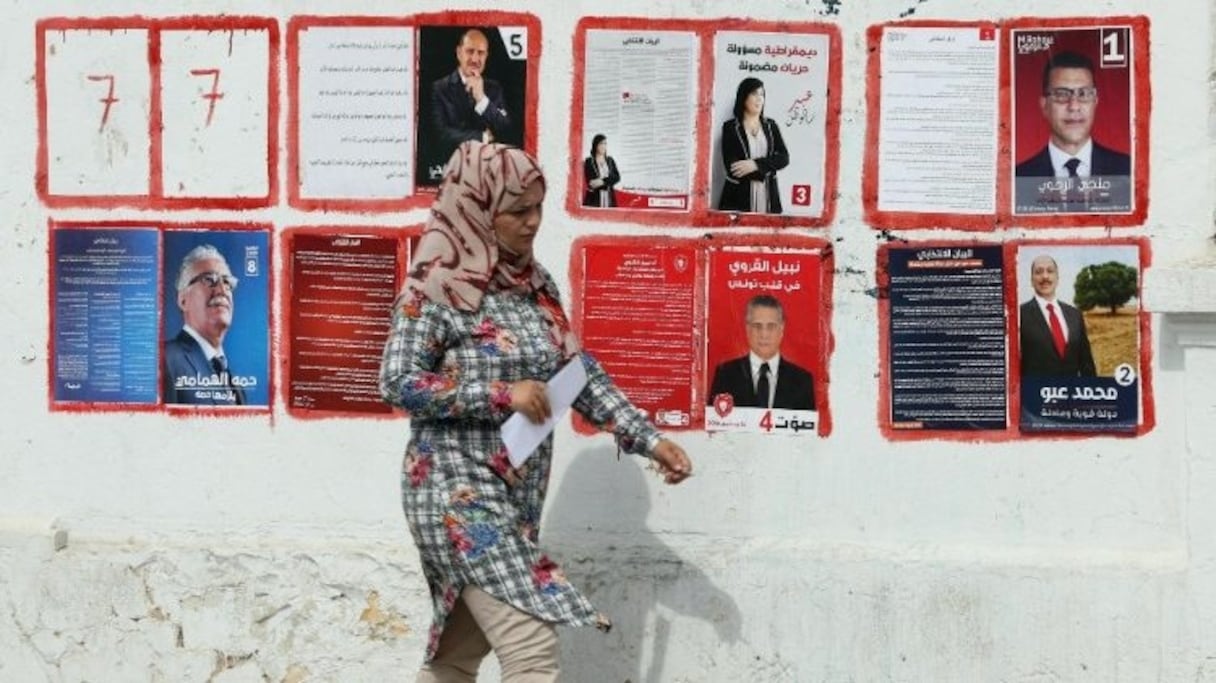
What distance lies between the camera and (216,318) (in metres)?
6.70

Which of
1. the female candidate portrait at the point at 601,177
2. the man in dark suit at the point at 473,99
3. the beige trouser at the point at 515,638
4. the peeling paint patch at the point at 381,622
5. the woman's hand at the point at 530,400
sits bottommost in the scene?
the peeling paint patch at the point at 381,622

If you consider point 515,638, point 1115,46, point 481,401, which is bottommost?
point 515,638

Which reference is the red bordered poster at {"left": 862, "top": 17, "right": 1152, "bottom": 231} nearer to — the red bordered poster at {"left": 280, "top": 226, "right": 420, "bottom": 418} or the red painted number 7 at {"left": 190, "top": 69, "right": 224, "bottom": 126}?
the red bordered poster at {"left": 280, "top": 226, "right": 420, "bottom": 418}

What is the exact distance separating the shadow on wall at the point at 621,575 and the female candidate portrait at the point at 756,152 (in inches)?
36.4

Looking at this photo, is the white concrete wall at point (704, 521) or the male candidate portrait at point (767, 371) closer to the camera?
the white concrete wall at point (704, 521)

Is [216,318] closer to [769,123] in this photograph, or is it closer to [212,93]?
[212,93]

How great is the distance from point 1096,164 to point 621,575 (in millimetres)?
1948

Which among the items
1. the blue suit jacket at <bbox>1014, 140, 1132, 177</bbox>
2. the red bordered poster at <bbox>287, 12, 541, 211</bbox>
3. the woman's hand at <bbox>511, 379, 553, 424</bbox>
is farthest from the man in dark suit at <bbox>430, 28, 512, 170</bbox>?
the blue suit jacket at <bbox>1014, 140, 1132, 177</bbox>

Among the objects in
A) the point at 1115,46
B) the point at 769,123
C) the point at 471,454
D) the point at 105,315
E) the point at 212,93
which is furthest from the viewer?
the point at 105,315

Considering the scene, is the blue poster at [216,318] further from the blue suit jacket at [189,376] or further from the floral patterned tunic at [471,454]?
the floral patterned tunic at [471,454]

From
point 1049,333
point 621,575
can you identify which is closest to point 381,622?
point 621,575

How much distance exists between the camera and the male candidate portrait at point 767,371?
6398 millimetres

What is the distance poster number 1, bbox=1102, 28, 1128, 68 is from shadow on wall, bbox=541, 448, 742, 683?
74.2 inches

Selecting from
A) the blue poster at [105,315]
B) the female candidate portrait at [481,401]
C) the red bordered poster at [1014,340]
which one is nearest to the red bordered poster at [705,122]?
the red bordered poster at [1014,340]
